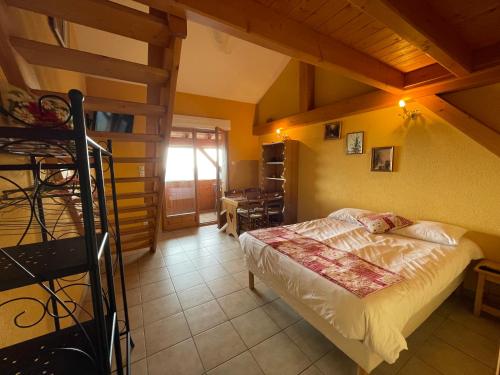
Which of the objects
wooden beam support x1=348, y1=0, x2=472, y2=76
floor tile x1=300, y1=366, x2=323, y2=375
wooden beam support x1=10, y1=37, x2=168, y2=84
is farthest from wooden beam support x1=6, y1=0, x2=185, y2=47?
floor tile x1=300, y1=366, x2=323, y2=375

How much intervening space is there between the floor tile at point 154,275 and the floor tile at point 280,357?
1549mm

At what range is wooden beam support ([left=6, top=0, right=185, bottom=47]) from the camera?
96 cm

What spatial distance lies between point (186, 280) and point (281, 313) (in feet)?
4.04

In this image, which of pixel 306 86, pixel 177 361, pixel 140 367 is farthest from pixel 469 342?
pixel 306 86

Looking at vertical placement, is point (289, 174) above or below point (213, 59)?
below

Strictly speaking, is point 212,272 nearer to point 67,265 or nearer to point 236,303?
point 236,303

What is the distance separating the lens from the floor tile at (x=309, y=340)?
161cm

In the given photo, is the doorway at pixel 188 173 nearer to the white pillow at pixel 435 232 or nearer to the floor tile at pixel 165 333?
the floor tile at pixel 165 333

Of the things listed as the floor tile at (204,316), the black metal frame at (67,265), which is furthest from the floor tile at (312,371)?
the black metal frame at (67,265)

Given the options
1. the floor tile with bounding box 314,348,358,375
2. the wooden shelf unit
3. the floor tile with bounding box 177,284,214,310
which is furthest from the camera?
the wooden shelf unit

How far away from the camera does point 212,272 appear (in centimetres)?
277

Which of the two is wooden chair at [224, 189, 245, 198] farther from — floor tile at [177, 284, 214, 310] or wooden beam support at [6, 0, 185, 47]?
wooden beam support at [6, 0, 185, 47]

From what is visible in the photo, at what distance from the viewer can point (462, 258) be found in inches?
72.4

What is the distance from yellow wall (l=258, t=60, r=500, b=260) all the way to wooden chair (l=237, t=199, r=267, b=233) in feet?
3.18
